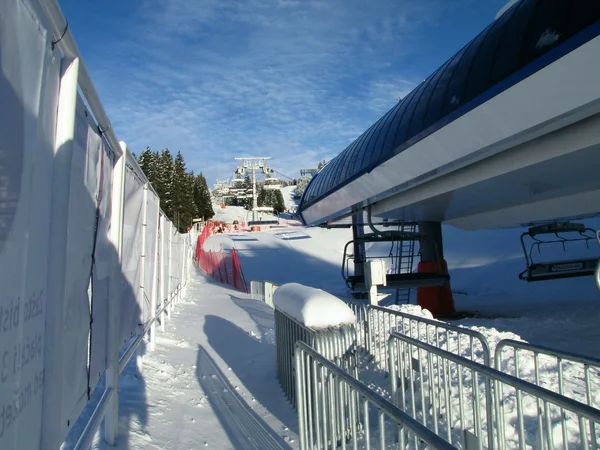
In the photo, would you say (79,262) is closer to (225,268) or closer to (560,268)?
(560,268)

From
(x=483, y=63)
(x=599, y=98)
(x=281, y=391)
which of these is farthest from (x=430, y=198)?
(x=281, y=391)

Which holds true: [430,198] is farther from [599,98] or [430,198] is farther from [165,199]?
[165,199]

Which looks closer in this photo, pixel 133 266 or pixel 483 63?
pixel 133 266

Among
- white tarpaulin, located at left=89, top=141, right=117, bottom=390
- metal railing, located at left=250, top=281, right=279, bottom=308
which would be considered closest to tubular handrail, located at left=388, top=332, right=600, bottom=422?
white tarpaulin, located at left=89, top=141, right=117, bottom=390

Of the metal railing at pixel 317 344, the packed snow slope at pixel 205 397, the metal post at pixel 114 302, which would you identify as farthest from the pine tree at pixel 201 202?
the metal post at pixel 114 302

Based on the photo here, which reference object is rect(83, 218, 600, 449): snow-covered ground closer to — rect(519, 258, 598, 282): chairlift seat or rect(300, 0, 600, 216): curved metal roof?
rect(519, 258, 598, 282): chairlift seat

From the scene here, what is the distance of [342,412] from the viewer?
130 inches

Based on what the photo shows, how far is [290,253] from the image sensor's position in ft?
119

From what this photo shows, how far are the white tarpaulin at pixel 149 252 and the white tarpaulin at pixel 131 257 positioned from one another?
468 millimetres

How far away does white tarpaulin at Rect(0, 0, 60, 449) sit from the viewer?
62.1 inches

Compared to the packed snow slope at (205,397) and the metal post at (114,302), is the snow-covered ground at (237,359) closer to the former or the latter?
the packed snow slope at (205,397)

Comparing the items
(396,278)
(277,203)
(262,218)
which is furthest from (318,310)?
(277,203)

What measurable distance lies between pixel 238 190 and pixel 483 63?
96.2 m

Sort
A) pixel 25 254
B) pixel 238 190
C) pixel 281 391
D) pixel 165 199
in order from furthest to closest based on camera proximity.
→ pixel 238 190, pixel 165 199, pixel 281 391, pixel 25 254
